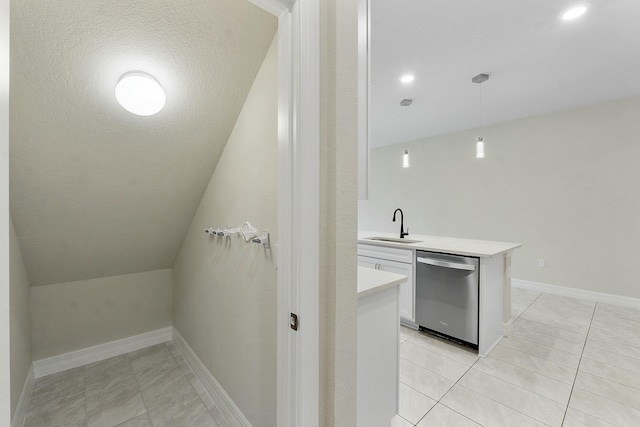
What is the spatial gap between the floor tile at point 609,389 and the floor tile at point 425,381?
95 cm

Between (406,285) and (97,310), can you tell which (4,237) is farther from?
(406,285)

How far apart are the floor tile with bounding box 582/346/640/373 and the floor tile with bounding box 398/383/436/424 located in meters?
1.63

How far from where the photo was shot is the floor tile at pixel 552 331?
105 inches

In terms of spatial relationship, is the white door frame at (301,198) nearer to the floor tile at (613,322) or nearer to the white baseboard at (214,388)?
the white baseboard at (214,388)

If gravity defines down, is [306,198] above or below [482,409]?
above

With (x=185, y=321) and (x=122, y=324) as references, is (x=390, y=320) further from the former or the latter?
(x=122, y=324)

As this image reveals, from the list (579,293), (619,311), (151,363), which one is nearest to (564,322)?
(619,311)

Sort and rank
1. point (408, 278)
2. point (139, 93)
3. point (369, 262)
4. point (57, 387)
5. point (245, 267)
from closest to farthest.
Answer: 1. point (139, 93)
2. point (245, 267)
3. point (57, 387)
4. point (408, 278)
5. point (369, 262)

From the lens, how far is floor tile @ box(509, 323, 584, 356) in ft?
8.16

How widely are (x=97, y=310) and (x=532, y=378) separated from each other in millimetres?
3543

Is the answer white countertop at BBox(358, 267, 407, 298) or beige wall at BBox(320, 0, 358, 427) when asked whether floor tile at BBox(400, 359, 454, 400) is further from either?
beige wall at BBox(320, 0, 358, 427)

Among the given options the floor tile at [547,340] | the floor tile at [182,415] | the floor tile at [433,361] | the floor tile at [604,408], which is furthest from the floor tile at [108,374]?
the floor tile at [547,340]

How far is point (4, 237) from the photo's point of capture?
15.7 inches

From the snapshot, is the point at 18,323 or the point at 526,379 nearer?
the point at 18,323
